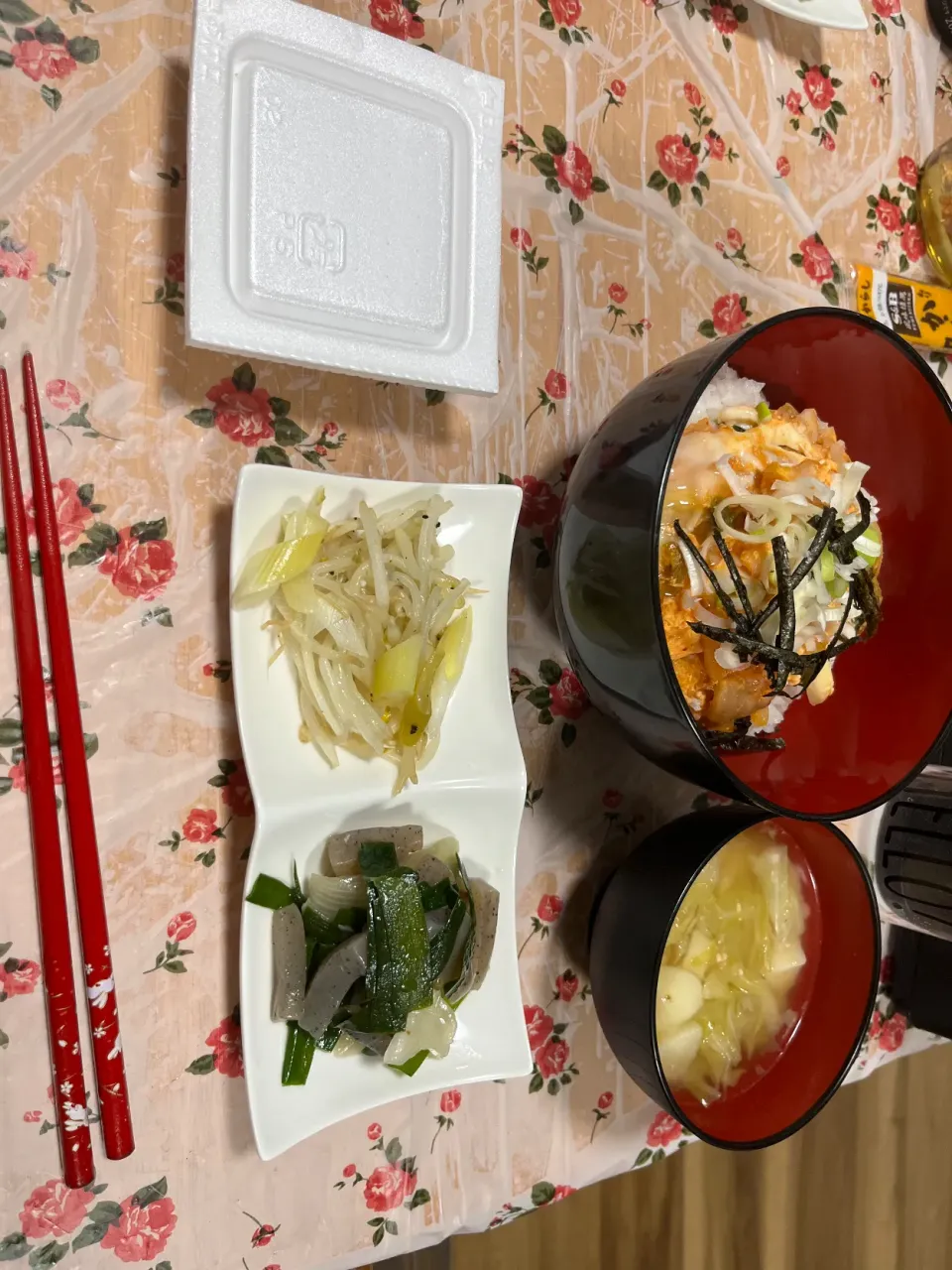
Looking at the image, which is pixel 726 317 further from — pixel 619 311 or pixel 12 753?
pixel 12 753

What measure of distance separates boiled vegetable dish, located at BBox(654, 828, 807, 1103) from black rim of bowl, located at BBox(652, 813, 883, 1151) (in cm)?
5

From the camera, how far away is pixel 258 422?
41.4 inches

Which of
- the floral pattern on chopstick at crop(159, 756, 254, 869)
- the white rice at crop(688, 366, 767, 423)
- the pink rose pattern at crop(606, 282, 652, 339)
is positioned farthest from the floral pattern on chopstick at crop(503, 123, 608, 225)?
the floral pattern on chopstick at crop(159, 756, 254, 869)

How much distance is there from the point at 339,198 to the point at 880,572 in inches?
31.0

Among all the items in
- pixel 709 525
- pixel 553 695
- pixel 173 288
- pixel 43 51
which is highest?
pixel 43 51

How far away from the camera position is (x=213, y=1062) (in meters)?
1.02

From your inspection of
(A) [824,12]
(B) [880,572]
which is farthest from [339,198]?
(A) [824,12]

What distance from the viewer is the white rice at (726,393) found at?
41.6 inches

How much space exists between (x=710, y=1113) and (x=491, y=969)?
325 millimetres

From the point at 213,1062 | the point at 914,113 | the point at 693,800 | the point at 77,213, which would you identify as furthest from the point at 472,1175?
the point at 914,113

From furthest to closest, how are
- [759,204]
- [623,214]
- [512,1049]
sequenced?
[759,204], [623,214], [512,1049]

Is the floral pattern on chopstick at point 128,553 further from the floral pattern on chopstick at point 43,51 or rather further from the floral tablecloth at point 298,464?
the floral pattern on chopstick at point 43,51

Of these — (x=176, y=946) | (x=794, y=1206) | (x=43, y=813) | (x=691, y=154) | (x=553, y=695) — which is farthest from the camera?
(x=794, y=1206)

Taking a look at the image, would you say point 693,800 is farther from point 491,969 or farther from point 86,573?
point 86,573
